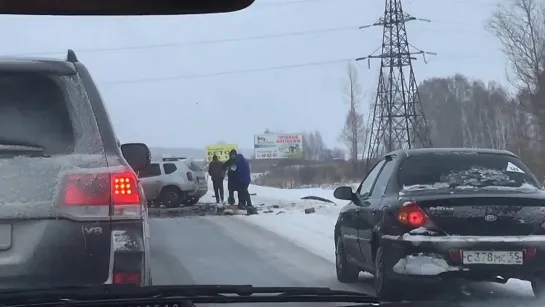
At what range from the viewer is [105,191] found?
137 inches

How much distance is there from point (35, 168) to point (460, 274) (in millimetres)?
4498

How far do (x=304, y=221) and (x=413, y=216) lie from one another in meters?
10.8

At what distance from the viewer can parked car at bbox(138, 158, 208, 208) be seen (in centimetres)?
2525

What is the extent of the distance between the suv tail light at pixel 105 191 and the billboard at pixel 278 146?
41041 millimetres

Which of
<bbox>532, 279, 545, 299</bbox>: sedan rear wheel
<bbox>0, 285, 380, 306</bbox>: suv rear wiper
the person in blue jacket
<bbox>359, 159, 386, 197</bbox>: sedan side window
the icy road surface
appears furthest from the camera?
the person in blue jacket

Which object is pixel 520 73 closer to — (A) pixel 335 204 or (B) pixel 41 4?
(A) pixel 335 204

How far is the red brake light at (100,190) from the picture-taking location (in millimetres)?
3407

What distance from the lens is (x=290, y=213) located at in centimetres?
2067

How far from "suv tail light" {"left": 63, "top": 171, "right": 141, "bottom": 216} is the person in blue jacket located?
18703 millimetres

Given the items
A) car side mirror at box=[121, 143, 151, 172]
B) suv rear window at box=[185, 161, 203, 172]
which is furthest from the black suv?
suv rear window at box=[185, 161, 203, 172]

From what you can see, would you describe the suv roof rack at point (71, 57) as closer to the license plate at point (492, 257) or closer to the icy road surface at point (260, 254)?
the license plate at point (492, 257)

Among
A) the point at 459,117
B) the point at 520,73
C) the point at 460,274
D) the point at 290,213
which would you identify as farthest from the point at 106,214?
the point at 459,117

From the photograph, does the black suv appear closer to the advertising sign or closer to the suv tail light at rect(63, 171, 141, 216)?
the suv tail light at rect(63, 171, 141, 216)

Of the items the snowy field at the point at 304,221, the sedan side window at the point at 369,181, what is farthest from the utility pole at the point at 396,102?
the sedan side window at the point at 369,181
